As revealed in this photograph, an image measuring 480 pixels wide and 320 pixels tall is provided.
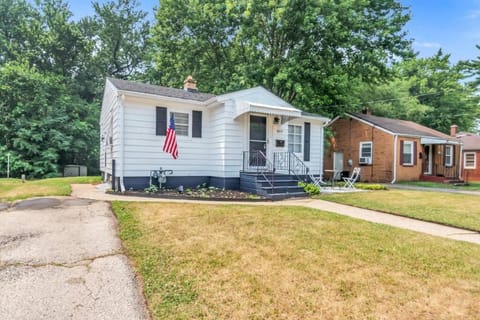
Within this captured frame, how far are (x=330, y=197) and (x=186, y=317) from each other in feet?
24.7

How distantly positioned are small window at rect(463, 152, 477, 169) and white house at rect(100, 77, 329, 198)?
64.6ft

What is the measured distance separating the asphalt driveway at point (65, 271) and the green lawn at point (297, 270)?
0.77ft

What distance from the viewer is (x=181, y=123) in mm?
10359

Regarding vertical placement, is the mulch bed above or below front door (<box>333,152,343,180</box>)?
below

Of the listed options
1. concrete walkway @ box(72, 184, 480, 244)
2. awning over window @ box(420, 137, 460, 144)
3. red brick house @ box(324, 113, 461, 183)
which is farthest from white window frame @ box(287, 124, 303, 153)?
awning over window @ box(420, 137, 460, 144)

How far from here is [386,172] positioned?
16891 millimetres

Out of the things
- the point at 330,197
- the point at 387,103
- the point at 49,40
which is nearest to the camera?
the point at 330,197

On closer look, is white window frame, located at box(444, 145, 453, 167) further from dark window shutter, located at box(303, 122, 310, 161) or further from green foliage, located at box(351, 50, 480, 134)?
dark window shutter, located at box(303, 122, 310, 161)

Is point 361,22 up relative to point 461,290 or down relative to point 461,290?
up

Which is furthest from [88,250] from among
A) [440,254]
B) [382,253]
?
[440,254]

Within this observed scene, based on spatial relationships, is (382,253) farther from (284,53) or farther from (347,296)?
(284,53)

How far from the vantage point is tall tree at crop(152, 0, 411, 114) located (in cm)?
1578

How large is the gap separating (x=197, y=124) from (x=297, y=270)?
7859 millimetres

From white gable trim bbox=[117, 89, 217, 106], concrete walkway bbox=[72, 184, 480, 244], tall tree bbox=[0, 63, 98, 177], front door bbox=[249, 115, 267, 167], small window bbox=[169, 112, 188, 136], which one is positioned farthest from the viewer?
tall tree bbox=[0, 63, 98, 177]
